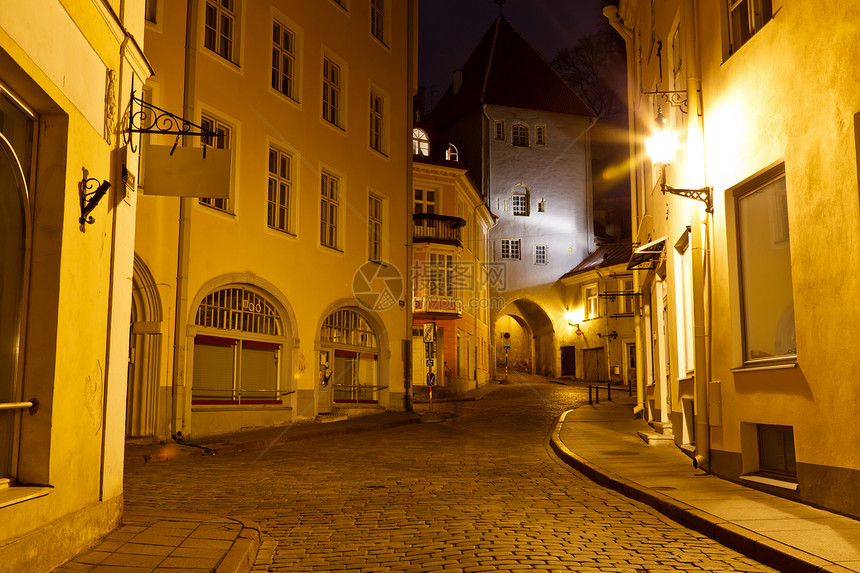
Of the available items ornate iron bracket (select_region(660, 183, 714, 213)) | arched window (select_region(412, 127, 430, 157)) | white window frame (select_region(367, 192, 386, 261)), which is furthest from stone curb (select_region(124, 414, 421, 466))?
arched window (select_region(412, 127, 430, 157))

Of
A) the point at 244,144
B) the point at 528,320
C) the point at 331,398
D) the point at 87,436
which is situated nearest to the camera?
the point at 87,436

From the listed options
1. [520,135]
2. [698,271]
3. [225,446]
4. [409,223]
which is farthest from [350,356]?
[520,135]

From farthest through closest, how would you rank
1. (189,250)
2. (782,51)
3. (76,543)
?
(189,250) → (782,51) → (76,543)

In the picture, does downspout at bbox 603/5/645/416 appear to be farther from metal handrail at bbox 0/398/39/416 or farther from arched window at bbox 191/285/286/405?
metal handrail at bbox 0/398/39/416

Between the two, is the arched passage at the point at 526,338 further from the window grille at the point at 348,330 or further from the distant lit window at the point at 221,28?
the distant lit window at the point at 221,28

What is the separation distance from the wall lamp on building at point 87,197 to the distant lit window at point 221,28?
41.8ft

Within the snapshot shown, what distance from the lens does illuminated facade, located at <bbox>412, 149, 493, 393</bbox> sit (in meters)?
37.0

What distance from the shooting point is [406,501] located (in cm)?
913

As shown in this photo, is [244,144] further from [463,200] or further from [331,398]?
[463,200]

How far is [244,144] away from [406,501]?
12012 millimetres

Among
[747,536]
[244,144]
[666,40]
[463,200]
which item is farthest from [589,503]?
[463,200]

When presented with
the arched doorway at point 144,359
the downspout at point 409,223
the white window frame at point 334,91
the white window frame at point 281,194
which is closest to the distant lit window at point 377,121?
the downspout at point 409,223

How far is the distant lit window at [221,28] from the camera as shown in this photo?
60.1 ft

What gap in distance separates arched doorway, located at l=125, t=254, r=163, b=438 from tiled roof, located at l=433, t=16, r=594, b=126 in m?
37.6
